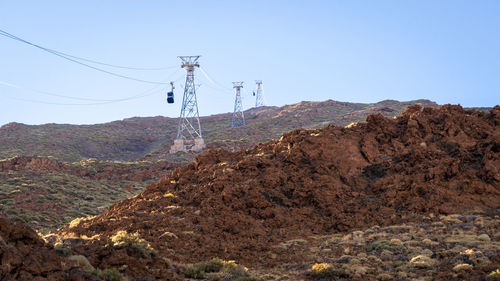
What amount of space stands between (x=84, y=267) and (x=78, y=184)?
97.9 feet

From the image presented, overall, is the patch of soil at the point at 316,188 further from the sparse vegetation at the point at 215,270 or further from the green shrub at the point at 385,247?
the green shrub at the point at 385,247

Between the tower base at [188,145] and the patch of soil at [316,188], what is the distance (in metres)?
36.5

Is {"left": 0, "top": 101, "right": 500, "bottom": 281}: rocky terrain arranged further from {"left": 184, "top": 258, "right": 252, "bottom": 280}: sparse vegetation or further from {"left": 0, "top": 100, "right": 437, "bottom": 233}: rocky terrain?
{"left": 0, "top": 100, "right": 437, "bottom": 233}: rocky terrain

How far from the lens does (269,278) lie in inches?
554

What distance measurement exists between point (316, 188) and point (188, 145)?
44885 mm

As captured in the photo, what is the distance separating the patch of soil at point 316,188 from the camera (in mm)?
19422

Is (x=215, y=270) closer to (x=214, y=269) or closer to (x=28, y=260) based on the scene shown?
(x=214, y=269)

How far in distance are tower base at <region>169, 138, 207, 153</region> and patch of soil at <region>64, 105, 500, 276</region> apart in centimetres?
3653

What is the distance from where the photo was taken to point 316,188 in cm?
2350

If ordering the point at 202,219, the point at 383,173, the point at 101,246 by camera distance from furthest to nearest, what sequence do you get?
the point at 383,173 < the point at 202,219 < the point at 101,246

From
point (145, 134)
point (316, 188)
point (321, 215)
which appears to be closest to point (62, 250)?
point (321, 215)

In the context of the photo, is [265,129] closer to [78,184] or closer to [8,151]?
[8,151]

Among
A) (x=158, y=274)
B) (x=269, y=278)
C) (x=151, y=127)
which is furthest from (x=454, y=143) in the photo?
(x=151, y=127)

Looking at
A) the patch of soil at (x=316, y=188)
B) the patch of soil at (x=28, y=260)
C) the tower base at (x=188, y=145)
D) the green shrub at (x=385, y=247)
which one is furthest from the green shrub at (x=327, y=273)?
the tower base at (x=188, y=145)
